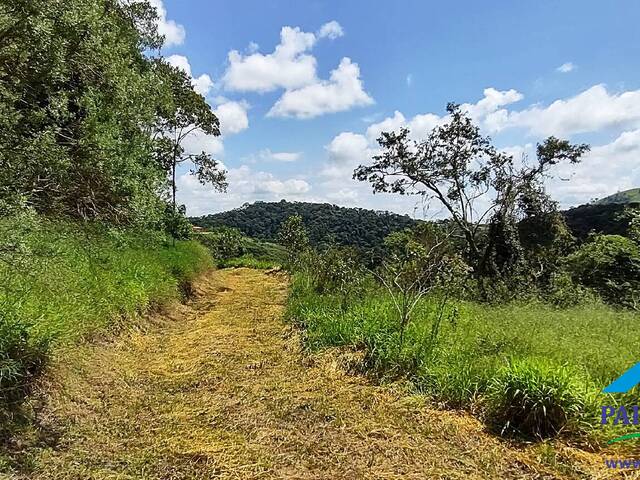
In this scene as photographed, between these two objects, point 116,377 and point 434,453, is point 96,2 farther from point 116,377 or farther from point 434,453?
point 434,453

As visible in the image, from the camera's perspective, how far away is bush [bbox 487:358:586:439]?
336 cm

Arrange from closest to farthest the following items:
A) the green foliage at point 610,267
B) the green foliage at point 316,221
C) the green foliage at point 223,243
A: the green foliage at point 610,267
the green foliage at point 223,243
the green foliage at point 316,221

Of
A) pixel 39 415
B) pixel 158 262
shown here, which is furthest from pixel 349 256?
pixel 39 415

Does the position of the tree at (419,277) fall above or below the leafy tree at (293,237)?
below

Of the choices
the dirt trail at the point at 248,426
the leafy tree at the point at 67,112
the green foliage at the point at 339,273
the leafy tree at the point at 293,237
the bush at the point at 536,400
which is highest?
the leafy tree at the point at 67,112

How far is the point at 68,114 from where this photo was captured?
3.56 metres

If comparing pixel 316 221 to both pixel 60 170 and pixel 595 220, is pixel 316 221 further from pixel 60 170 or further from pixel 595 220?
pixel 60 170

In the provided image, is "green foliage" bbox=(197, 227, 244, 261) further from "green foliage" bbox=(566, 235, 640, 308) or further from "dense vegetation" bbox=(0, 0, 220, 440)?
"dense vegetation" bbox=(0, 0, 220, 440)

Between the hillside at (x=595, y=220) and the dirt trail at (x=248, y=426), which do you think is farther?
the hillside at (x=595, y=220)

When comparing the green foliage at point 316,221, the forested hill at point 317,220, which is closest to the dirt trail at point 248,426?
the green foliage at point 316,221

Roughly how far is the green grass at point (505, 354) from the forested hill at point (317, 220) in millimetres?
23671

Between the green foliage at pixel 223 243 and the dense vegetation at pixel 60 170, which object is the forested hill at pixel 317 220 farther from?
the dense vegetation at pixel 60 170

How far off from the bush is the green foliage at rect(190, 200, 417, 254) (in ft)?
84.4

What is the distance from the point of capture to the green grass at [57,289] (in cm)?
341
